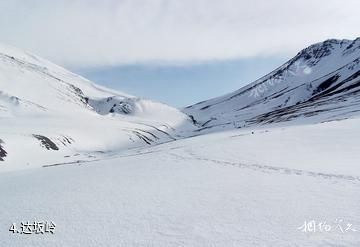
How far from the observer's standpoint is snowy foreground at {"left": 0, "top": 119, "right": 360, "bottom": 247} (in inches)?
448

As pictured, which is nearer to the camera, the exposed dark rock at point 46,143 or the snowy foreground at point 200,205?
the snowy foreground at point 200,205

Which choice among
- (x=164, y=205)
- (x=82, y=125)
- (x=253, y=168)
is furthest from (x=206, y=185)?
(x=82, y=125)

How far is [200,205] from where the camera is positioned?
15133mm

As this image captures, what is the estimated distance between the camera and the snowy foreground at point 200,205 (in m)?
11.4

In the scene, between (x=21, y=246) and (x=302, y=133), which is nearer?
(x=21, y=246)

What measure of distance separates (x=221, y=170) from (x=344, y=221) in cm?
1302

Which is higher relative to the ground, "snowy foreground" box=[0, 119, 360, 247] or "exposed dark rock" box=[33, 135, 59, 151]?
"exposed dark rock" box=[33, 135, 59, 151]

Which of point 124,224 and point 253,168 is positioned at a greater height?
point 253,168

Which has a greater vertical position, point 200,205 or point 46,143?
point 46,143

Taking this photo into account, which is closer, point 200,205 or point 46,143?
point 200,205

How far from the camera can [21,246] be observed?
1145 centimetres

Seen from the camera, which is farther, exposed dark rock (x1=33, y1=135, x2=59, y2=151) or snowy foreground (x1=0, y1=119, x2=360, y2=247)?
exposed dark rock (x1=33, y1=135, x2=59, y2=151)

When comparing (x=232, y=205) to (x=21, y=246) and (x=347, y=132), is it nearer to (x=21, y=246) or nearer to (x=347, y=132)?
(x=21, y=246)

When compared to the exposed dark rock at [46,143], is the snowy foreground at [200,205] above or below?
below
